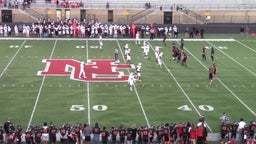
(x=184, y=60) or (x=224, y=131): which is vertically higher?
(x=184, y=60)

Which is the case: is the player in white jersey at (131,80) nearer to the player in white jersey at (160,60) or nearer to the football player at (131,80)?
the football player at (131,80)

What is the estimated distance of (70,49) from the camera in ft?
109

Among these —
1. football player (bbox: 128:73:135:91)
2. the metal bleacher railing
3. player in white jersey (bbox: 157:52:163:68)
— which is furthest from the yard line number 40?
the metal bleacher railing

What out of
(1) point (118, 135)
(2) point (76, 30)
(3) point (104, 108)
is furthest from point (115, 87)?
(2) point (76, 30)

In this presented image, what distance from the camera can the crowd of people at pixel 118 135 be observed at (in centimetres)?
1748

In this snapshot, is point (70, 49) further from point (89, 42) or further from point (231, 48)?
point (231, 48)

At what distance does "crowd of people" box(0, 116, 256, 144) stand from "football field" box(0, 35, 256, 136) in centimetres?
158

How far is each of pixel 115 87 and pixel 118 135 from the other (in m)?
6.78

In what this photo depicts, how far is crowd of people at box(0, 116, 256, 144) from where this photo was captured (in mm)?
17484

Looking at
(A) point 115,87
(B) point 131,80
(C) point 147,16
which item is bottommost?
(A) point 115,87

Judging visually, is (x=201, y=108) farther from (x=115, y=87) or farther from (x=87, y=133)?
(x=87, y=133)

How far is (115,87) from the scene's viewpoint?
24.9 metres

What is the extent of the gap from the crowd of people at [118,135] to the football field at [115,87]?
1.58 m

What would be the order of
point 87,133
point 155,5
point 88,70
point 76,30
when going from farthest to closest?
point 155,5, point 76,30, point 88,70, point 87,133
